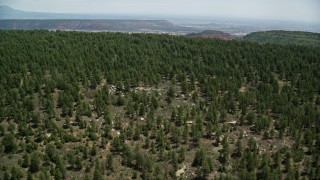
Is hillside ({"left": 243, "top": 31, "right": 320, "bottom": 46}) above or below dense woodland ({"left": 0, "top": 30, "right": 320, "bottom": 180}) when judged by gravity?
above

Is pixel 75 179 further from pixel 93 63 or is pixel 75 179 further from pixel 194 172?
pixel 93 63

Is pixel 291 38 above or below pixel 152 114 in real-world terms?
above

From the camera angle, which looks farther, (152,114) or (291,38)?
(291,38)

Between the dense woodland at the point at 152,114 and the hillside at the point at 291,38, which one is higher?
the hillside at the point at 291,38

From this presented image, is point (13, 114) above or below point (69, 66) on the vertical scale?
below

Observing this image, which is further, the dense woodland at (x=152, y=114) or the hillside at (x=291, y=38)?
the hillside at (x=291, y=38)

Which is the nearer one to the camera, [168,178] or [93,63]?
[168,178]

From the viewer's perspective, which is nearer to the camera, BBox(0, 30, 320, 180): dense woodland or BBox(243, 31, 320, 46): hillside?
BBox(0, 30, 320, 180): dense woodland

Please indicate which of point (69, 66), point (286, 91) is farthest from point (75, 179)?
point (286, 91)
